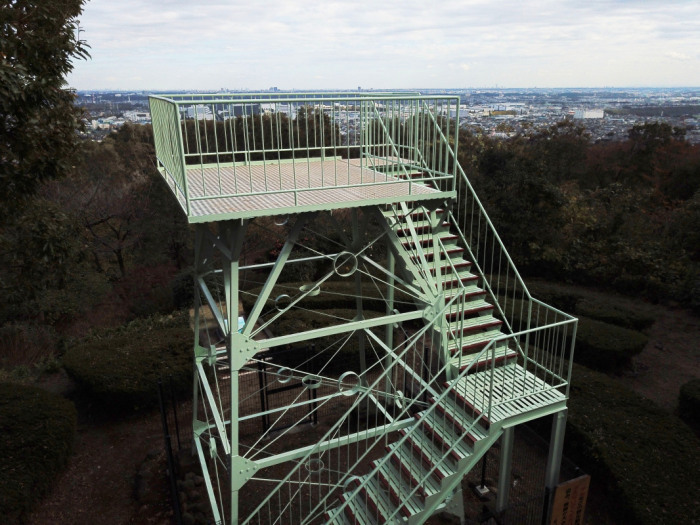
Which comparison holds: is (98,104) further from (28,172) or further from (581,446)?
(581,446)

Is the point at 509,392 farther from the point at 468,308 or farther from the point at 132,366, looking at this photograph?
the point at 132,366

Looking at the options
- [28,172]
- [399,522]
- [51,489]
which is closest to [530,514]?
[399,522]

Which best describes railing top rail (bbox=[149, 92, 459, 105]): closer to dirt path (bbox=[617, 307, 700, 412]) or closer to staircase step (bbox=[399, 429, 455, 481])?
staircase step (bbox=[399, 429, 455, 481])

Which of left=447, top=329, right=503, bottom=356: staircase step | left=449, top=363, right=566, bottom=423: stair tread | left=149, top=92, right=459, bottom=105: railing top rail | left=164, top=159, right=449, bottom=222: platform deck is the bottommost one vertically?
left=449, top=363, right=566, bottom=423: stair tread

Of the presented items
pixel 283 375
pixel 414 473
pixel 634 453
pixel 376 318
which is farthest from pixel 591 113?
pixel 414 473

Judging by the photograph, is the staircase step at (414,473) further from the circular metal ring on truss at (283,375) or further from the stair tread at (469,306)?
the stair tread at (469,306)

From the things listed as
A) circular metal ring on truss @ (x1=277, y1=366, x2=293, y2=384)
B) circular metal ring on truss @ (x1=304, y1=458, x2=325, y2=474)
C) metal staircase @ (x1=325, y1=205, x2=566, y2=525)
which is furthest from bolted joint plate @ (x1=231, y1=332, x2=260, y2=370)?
metal staircase @ (x1=325, y1=205, x2=566, y2=525)
